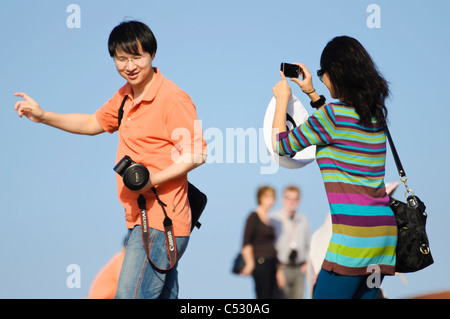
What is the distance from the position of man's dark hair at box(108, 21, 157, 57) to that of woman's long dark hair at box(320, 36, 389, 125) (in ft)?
2.86

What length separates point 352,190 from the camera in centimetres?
274

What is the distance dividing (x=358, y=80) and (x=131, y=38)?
109cm

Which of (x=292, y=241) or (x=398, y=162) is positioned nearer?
(x=398, y=162)

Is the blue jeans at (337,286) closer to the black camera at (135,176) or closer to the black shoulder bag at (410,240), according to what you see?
the black shoulder bag at (410,240)

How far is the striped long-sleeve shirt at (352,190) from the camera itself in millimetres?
2719

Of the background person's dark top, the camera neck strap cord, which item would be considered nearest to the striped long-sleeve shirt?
the camera neck strap cord

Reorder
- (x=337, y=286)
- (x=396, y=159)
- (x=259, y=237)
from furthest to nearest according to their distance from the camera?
(x=259, y=237)
(x=396, y=159)
(x=337, y=286)

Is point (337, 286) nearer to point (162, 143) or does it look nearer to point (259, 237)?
point (162, 143)

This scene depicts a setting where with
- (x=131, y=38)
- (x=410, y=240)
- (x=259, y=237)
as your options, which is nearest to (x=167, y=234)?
(x=131, y=38)

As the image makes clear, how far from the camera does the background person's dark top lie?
687cm

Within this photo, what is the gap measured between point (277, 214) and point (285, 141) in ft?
13.8

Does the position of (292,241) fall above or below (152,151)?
below

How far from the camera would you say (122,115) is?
312cm
